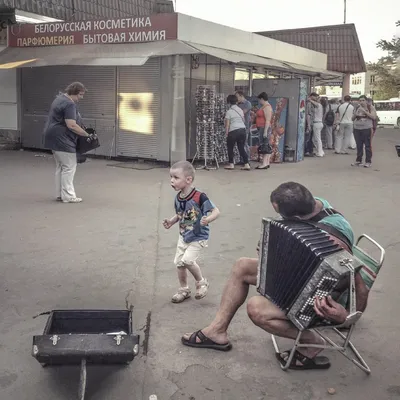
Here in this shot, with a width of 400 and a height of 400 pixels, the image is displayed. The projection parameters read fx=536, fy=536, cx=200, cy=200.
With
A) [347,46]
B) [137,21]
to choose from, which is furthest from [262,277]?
[347,46]

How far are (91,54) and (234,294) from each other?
9.73 meters

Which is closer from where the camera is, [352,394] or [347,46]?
[352,394]

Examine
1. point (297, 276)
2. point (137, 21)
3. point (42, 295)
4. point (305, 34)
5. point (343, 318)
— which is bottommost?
point (42, 295)

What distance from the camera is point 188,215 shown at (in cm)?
414

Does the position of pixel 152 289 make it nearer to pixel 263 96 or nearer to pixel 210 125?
pixel 210 125

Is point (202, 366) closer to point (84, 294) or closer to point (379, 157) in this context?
point (84, 294)

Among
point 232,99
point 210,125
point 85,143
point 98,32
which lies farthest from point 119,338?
point 98,32

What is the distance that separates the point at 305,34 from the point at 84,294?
881 inches

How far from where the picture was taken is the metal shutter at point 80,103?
1302 cm

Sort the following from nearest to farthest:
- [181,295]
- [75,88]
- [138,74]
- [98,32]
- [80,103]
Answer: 1. [181,295]
2. [75,88]
3. [98,32]
4. [138,74]
5. [80,103]

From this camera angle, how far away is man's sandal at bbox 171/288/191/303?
169 inches

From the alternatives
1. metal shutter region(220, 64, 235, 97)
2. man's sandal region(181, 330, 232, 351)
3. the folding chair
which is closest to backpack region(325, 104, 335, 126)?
metal shutter region(220, 64, 235, 97)

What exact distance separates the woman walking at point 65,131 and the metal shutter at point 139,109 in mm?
4522

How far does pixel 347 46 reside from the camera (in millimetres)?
23562
